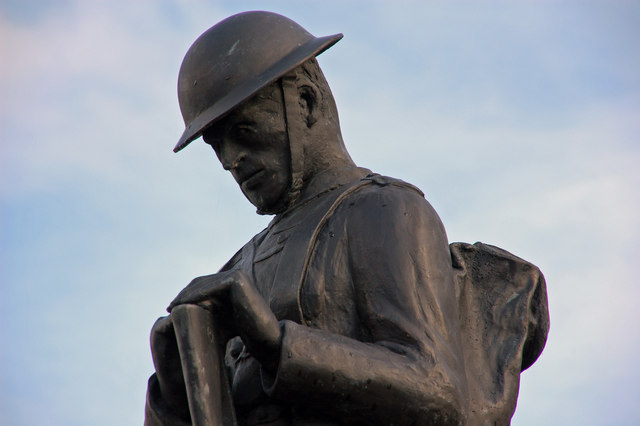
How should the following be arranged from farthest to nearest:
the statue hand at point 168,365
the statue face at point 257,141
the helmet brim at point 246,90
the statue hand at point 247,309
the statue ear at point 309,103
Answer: the statue ear at point 309,103, the statue face at point 257,141, the helmet brim at point 246,90, the statue hand at point 168,365, the statue hand at point 247,309

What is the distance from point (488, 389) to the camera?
7941mm

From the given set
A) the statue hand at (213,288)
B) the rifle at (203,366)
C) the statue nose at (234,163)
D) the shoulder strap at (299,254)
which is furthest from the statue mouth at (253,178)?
the rifle at (203,366)

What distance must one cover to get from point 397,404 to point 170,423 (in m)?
1.53

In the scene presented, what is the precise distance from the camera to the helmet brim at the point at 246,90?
8.17m

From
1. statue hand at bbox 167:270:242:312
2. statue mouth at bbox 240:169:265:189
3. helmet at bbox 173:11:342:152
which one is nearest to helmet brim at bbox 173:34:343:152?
helmet at bbox 173:11:342:152

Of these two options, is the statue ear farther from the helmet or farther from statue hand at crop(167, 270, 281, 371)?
statue hand at crop(167, 270, 281, 371)

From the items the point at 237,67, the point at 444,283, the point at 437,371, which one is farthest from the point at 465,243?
the point at 237,67

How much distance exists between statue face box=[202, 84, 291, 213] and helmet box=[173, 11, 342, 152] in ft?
0.42

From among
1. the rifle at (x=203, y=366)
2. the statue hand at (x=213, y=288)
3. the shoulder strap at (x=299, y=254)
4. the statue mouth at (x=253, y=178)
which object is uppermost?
the statue mouth at (x=253, y=178)

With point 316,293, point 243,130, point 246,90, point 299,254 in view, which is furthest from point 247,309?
point 246,90

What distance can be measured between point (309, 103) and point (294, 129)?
31 cm

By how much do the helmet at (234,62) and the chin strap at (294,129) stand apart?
0.17 metres

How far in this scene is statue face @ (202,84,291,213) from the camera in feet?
27.3

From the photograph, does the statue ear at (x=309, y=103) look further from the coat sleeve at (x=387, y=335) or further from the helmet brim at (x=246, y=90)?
the coat sleeve at (x=387, y=335)
